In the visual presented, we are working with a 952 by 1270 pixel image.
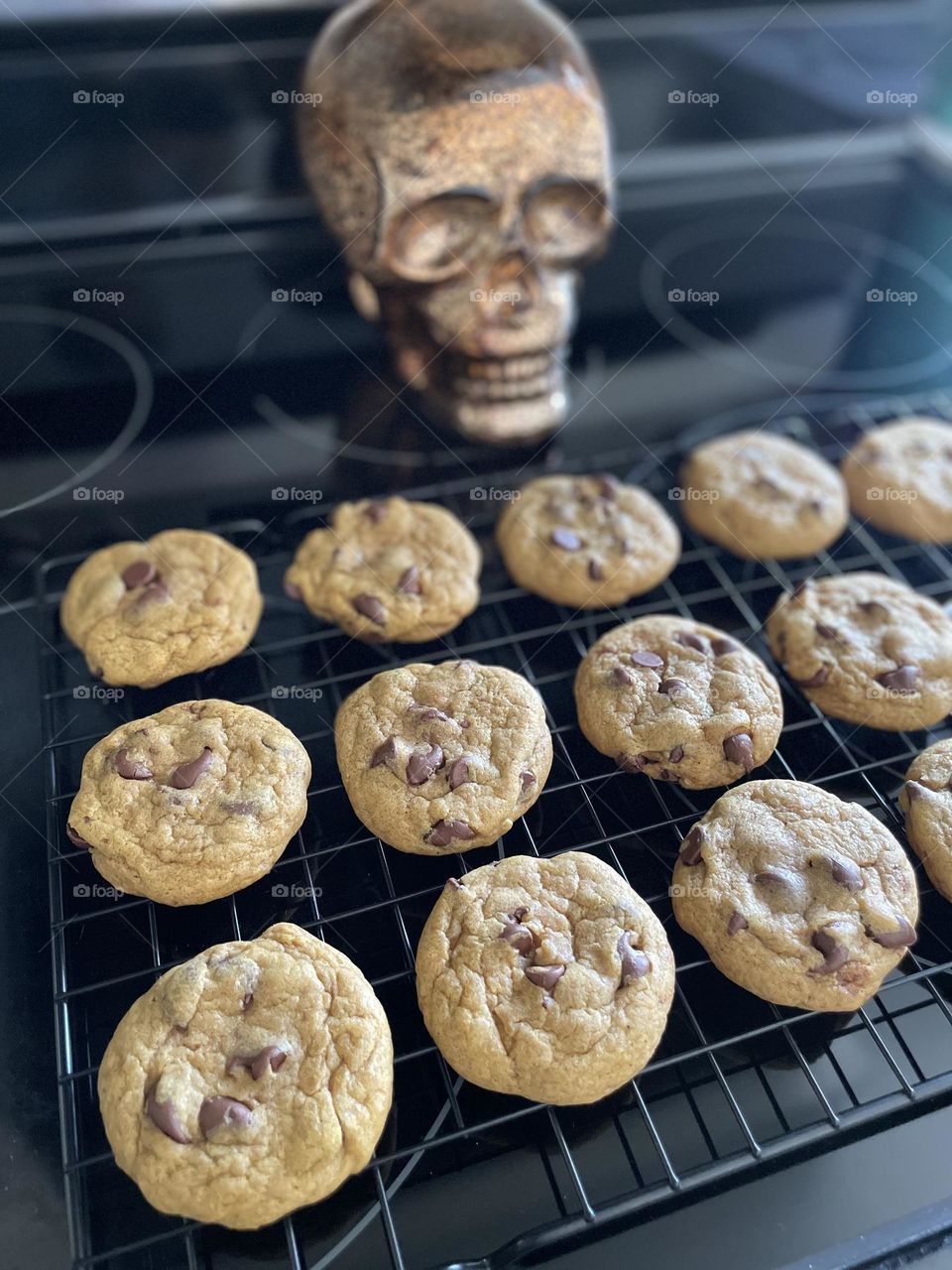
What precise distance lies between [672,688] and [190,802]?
1066mm

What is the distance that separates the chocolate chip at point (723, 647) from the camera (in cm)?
222

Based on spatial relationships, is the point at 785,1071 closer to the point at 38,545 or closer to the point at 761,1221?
the point at 761,1221

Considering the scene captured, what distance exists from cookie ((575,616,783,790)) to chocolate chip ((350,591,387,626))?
1.61 ft

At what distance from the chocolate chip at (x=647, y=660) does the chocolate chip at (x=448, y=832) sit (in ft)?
1.91

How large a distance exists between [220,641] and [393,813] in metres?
0.64

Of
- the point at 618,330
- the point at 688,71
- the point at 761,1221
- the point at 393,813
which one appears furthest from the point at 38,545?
the point at 688,71

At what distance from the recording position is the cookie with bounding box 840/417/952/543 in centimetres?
265

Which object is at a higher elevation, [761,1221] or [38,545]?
[38,545]

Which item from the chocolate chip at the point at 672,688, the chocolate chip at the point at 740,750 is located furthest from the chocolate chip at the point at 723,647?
the chocolate chip at the point at 740,750

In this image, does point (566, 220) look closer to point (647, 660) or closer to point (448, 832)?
point (647, 660)

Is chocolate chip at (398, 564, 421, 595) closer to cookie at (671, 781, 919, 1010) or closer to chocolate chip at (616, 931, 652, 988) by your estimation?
cookie at (671, 781, 919, 1010)

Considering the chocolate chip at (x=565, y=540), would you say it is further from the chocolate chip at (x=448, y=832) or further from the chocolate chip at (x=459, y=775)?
the chocolate chip at (x=448, y=832)

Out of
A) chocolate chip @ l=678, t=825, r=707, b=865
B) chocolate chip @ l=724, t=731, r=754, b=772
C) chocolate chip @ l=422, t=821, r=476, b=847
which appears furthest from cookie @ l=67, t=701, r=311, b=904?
chocolate chip @ l=724, t=731, r=754, b=772

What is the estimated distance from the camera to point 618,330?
3.23m
